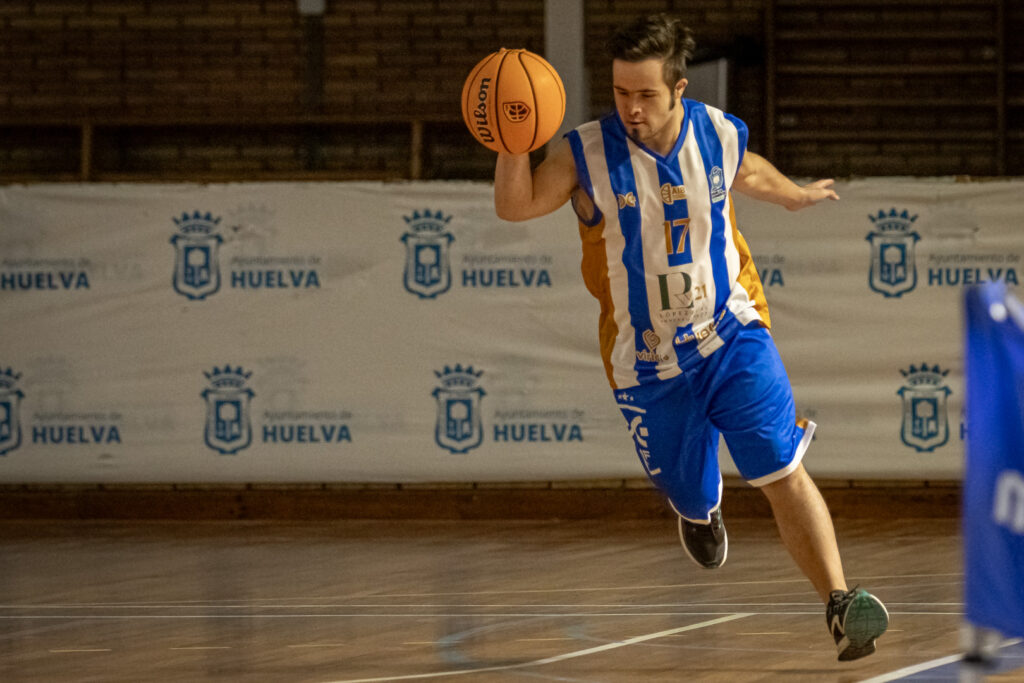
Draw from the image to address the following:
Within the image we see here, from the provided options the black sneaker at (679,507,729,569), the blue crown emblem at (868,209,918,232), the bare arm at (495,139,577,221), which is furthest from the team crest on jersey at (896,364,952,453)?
the bare arm at (495,139,577,221)

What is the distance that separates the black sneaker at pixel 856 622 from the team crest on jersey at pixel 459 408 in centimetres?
392

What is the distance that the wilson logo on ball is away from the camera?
134 inches

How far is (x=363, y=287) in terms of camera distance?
7.35 meters

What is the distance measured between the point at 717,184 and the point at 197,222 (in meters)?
4.42

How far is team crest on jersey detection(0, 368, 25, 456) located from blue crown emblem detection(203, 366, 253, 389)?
3.51 feet

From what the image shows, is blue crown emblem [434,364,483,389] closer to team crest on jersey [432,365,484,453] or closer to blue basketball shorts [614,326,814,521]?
team crest on jersey [432,365,484,453]

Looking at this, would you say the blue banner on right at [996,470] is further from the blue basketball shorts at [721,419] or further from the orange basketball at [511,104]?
the orange basketball at [511,104]

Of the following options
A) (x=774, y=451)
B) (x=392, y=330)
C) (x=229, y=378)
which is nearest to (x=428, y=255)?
(x=392, y=330)

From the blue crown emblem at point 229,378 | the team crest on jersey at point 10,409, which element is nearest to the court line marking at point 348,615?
the blue crown emblem at point 229,378

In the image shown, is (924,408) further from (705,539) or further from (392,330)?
(705,539)

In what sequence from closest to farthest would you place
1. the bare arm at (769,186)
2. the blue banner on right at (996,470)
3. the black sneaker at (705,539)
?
the blue banner on right at (996,470) → the bare arm at (769,186) → the black sneaker at (705,539)

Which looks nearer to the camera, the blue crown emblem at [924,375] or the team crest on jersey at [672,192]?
the team crest on jersey at [672,192]

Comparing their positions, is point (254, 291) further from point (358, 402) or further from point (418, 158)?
point (418, 158)

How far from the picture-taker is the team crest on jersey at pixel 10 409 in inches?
287
